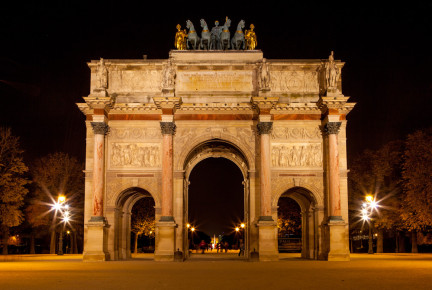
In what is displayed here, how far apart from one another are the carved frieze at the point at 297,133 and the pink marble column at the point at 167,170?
625cm

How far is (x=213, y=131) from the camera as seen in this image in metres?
35.2

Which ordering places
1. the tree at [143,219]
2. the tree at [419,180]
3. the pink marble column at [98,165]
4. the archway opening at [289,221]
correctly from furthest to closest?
the tree at [143,219], the archway opening at [289,221], the tree at [419,180], the pink marble column at [98,165]

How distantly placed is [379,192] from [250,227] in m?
19.6

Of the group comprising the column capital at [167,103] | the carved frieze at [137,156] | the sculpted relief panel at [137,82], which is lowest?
the carved frieze at [137,156]

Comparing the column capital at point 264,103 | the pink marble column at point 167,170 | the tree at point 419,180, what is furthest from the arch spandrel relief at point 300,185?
the tree at point 419,180

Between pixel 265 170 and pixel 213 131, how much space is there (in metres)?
4.01

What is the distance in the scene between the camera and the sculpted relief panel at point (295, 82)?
117 feet

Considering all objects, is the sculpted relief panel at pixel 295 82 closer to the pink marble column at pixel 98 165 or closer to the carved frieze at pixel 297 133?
the carved frieze at pixel 297 133

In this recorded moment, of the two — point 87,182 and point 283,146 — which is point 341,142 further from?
point 87,182

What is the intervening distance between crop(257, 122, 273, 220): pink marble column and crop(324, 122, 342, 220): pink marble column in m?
3.50

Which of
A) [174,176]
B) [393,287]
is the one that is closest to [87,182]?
[174,176]

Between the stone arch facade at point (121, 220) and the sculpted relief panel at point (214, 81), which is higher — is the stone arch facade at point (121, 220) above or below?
below

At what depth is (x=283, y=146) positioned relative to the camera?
35156 mm

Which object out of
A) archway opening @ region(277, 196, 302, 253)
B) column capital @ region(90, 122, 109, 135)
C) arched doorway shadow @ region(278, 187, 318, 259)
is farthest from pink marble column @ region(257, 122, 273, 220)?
archway opening @ region(277, 196, 302, 253)
